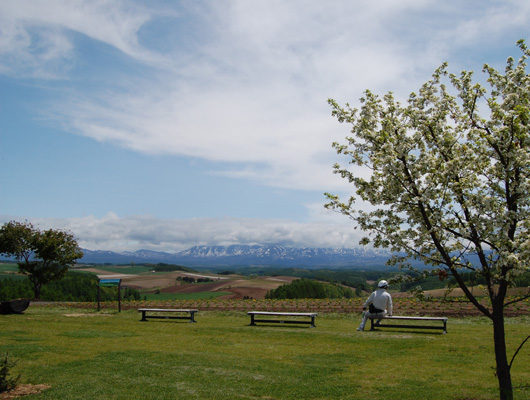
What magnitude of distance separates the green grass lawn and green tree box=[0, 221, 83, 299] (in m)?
17.3

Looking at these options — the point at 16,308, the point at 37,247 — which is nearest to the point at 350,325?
the point at 16,308

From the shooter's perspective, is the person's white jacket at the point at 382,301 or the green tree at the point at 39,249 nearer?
the person's white jacket at the point at 382,301

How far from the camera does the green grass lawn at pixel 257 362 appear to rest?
30.2 feet

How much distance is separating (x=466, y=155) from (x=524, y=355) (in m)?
9.11

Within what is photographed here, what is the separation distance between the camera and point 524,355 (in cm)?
1277

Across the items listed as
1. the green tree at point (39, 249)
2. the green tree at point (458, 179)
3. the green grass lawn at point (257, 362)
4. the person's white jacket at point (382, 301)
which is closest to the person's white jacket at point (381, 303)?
the person's white jacket at point (382, 301)

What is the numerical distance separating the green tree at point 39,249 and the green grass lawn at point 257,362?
17334 mm

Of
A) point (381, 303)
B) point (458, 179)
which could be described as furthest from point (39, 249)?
point (458, 179)

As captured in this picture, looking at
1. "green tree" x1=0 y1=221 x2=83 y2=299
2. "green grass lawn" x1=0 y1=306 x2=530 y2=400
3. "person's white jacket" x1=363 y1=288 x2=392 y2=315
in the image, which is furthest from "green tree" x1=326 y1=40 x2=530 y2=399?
"green tree" x1=0 y1=221 x2=83 y2=299

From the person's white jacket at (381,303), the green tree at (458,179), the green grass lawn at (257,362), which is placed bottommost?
the green grass lawn at (257,362)

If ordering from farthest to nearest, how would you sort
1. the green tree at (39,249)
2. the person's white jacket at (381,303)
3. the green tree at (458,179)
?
1. the green tree at (39,249)
2. the person's white jacket at (381,303)
3. the green tree at (458,179)

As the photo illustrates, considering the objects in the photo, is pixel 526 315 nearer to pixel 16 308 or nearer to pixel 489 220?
pixel 489 220

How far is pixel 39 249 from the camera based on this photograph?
35969 millimetres

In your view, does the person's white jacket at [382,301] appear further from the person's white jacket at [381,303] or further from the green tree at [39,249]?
the green tree at [39,249]
